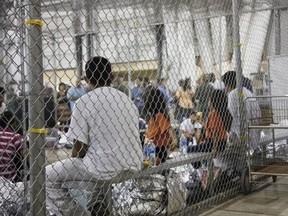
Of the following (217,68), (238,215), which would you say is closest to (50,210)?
(238,215)

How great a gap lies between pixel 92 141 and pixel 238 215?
175cm

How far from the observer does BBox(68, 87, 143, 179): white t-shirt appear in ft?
9.02

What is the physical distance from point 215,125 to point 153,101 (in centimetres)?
86

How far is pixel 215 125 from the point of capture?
4590 mm

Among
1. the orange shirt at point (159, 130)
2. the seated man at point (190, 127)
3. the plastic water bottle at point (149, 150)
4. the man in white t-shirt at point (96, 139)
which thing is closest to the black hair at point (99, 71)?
the man in white t-shirt at point (96, 139)

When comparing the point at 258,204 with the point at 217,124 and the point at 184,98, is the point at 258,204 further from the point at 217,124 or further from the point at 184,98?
the point at 184,98

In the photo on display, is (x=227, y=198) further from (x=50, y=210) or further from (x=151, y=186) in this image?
(x=50, y=210)

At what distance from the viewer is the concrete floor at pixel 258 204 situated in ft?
12.6

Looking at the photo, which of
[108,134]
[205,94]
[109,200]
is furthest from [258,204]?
[108,134]

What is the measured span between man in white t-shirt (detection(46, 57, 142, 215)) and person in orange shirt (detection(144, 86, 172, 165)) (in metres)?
1.21

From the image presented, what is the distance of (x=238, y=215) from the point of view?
12.4 feet

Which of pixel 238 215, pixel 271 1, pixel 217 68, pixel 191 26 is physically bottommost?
pixel 238 215

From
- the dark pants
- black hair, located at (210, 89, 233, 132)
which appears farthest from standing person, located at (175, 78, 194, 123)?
the dark pants

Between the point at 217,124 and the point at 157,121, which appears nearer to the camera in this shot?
the point at 157,121
